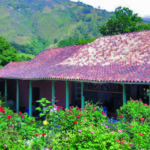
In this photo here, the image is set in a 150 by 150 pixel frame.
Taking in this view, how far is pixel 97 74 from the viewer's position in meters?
10.0

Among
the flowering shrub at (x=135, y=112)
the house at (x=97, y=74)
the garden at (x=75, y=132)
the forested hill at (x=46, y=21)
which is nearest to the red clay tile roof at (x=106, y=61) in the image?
the house at (x=97, y=74)

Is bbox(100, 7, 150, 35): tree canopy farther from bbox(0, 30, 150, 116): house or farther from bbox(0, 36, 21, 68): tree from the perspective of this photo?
bbox(0, 30, 150, 116): house

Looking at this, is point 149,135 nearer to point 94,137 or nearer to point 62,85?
point 94,137

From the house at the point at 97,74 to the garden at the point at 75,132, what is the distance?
3254 millimetres

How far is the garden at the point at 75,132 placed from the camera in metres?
3.69

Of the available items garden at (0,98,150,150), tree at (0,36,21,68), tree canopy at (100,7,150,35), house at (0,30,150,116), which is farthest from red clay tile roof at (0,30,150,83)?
tree canopy at (100,7,150,35)

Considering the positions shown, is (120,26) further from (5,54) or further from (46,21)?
(46,21)

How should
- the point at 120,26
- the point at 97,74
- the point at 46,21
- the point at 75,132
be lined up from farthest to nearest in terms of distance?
the point at 46,21, the point at 120,26, the point at 97,74, the point at 75,132

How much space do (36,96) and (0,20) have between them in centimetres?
14883

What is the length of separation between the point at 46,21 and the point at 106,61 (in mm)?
150375

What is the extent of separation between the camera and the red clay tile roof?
375 inches

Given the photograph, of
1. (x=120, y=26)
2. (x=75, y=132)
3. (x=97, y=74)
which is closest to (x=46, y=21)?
(x=120, y=26)

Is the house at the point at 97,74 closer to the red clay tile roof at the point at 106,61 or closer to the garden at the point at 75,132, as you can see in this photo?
the red clay tile roof at the point at 106,61

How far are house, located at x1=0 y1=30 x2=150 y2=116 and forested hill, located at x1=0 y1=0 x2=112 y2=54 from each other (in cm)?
8136
